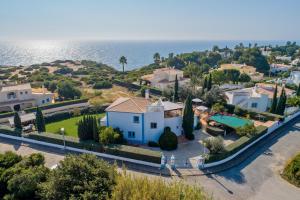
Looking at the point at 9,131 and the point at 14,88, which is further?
the point at 14,88

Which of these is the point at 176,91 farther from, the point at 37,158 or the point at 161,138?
the point at 37,158

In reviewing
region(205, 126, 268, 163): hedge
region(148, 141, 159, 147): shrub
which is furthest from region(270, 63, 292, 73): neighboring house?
region(148, 141, 159, 147): shrub

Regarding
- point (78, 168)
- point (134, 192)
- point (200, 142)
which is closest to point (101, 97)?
point (200, 142)

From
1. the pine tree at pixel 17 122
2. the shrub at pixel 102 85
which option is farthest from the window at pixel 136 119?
the shrub at pixel 102 85

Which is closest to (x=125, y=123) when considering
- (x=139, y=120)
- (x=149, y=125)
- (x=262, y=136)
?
(x=139, y=120)

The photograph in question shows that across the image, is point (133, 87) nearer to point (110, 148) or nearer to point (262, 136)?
point (262, 136)
